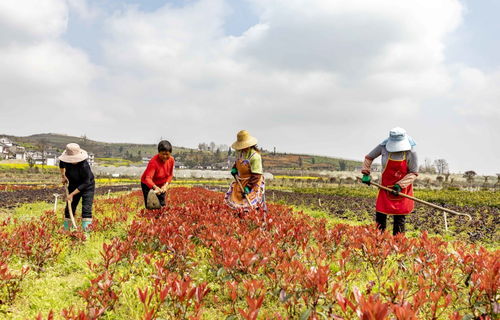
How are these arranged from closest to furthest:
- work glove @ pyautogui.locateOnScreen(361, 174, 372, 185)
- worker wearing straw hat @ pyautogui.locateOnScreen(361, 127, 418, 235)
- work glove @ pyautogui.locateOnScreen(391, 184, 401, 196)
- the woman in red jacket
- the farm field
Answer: the farm field → work glove @ pyautogui.locateOnScreen(391, 184, 401, 196) → worker wearing straw hat @ pyautogui.locateOnScreen(361, 127, 418, 235) → work glove @ pyautogui.locateOnScreen(361, 174, 372, 185) → the woman in red jacket

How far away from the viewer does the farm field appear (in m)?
2.19

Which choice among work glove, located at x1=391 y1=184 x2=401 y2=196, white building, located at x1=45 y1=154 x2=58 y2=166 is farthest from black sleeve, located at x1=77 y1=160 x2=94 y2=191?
white building, located at x1=45 y1=154 x2=58 y2=166

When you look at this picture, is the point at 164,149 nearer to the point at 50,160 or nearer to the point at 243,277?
the point at 243,277

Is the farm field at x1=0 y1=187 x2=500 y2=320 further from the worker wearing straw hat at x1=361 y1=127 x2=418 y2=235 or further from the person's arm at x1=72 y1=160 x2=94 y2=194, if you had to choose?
the worker wearing straw hat at x1=361 y1=127 x2=418 y2=235

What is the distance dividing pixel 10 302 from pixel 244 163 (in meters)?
3.69

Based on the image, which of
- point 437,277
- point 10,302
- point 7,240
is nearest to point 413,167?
point 437,277

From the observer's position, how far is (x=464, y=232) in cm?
887

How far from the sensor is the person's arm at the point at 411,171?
487 centimetres

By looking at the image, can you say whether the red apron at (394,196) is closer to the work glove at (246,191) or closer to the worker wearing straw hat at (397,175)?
the worker wearing straw hat at (397,175)

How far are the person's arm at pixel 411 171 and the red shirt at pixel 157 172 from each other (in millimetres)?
3996

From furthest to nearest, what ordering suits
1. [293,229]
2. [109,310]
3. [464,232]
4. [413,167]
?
[464,232] → [413,167] → [293,229] → [109,310]

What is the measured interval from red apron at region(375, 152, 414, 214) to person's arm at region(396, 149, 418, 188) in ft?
0.21

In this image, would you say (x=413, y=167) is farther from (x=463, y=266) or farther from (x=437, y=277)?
(x=437, y=277)

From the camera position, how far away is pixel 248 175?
19.0 ft
